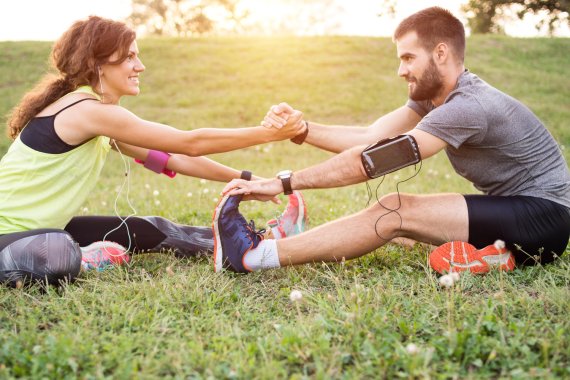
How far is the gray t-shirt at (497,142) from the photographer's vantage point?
12.0 ft

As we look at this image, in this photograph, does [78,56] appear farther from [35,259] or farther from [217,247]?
[217,247]

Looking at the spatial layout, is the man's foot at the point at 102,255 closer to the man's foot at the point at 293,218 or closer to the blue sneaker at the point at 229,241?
the blue sneaker at the point at 229,241

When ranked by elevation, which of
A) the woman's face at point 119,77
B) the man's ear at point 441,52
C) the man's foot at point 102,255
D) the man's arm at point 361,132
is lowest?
the man's foot at point 102,255

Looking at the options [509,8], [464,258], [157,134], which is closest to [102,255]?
[157,134]

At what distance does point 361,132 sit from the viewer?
4.94 meters

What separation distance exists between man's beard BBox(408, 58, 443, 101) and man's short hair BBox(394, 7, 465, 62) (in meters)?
0.15

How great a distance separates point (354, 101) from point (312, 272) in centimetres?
1245

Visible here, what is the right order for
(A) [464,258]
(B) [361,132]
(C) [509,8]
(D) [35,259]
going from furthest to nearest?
(C) [509,8], (B) [361,132], (A) [464,258], (D) [35,259]

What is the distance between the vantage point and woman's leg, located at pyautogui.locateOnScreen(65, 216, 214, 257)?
170 inches

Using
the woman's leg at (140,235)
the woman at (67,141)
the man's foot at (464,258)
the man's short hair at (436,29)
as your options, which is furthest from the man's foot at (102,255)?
the man's short hair at (436,29)

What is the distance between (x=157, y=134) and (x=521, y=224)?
253 cm

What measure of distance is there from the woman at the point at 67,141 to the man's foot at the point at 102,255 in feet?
0.04

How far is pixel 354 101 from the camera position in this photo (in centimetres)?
1581

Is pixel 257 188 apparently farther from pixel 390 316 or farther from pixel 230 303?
pixel 390 316
